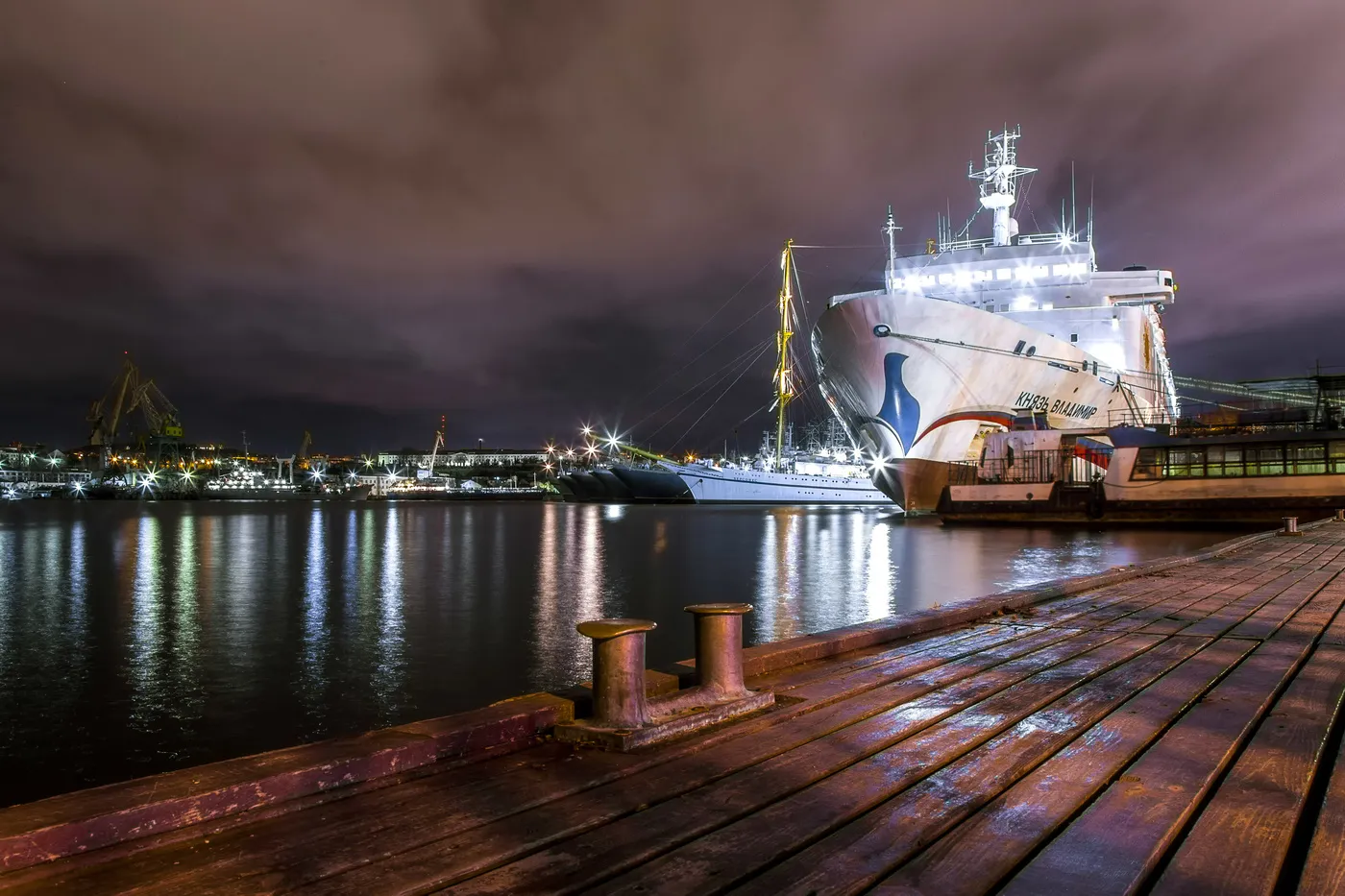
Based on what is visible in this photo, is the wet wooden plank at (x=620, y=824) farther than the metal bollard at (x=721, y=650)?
No

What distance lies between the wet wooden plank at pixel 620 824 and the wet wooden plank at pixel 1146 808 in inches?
37.6

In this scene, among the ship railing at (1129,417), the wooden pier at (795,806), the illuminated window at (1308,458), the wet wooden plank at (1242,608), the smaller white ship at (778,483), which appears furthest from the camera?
the smaller white ship at (778,483)

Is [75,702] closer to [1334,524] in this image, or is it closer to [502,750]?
[502,750]

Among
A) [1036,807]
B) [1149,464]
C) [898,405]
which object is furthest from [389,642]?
[1149,464]

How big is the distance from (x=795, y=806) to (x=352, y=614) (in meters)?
15.4

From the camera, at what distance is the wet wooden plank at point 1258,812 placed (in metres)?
2.41

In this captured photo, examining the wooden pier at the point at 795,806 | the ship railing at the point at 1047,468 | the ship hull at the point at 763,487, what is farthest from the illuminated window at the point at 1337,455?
the ship hull at the point at 763,487

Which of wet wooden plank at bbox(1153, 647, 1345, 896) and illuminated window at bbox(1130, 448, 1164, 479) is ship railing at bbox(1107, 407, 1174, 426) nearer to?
illuminated window at bbox(1130, 448, 1164, 479)

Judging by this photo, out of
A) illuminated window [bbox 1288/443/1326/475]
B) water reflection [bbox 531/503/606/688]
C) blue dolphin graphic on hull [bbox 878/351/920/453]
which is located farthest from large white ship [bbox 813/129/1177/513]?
water reflection [bbox 531/503/606/688]

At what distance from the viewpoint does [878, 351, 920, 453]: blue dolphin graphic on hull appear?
39.4m

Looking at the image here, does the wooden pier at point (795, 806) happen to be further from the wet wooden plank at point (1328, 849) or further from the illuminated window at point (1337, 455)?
the illuminated window at point (1337, 455)

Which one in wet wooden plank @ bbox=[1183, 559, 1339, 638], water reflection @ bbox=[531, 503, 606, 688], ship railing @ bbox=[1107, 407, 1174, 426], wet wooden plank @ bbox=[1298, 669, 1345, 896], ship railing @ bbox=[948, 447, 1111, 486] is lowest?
water reflection @ bbox=[531, 503, 606, 688]

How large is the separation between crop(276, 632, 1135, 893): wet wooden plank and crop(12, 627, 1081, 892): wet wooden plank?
66mm

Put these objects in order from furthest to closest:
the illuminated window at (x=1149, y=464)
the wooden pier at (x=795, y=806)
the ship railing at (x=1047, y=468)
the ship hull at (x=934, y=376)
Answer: the ship railing at (x=1047, y=468) < the ship hull at (x=934, y=376) < the illuminated window at (x=1149, y=464) < the wooden pier at (x=795, y=806)
